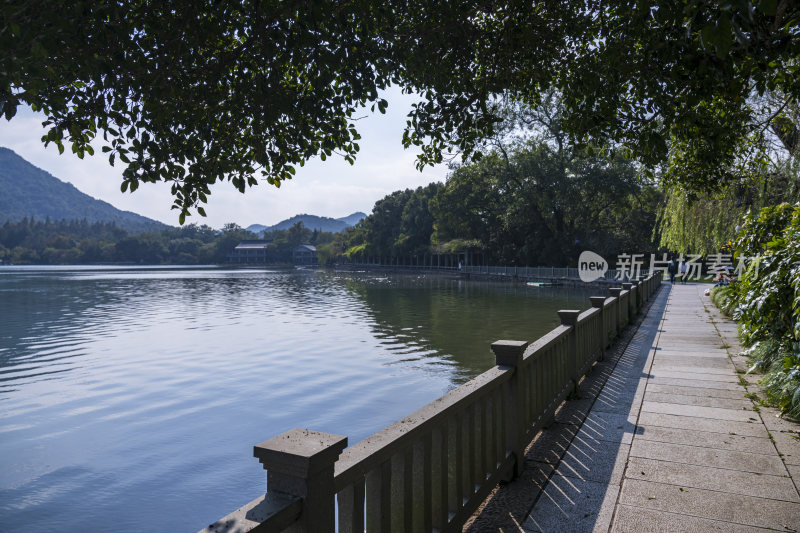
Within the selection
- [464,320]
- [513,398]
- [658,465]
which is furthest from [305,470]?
[464,320]

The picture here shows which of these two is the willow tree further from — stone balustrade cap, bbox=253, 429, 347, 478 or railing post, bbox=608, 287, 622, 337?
stone balustrade cap, bbox=253, 429, 347, 478

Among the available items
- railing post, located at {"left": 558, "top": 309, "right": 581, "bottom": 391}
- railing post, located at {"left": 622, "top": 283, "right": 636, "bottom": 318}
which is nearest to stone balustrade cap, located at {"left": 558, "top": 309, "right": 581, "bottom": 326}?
railing post, located at {"left": 558, "top": 309, "right": 581, "bottom": 391}

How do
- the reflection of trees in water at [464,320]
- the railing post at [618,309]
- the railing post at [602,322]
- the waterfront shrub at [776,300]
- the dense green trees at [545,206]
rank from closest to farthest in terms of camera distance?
the waterfront shrub at [776,300] < the railing post at [602,322] < the railing post at [618,309] < the reflection of trees in water at [464,320] < the dense green trees at [545,206]

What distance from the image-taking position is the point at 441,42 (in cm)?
571

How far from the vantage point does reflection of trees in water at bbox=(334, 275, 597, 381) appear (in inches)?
655

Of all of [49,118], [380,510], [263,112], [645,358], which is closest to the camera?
[380,510]

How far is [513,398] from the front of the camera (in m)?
4.52

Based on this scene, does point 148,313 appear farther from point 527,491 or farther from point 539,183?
point 539,183

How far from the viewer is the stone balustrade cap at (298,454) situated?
196 cm

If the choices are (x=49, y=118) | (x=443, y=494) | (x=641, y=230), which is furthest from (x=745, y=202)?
(x=641, y=230)

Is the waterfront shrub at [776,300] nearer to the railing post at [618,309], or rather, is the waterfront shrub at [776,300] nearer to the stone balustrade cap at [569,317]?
the stone balustrade cap at [569,317]

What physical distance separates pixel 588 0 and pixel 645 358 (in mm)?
6282

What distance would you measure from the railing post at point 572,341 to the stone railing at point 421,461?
0.45 meters

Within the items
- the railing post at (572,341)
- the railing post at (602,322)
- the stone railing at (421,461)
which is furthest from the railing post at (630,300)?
the stone railing at (421,461)
